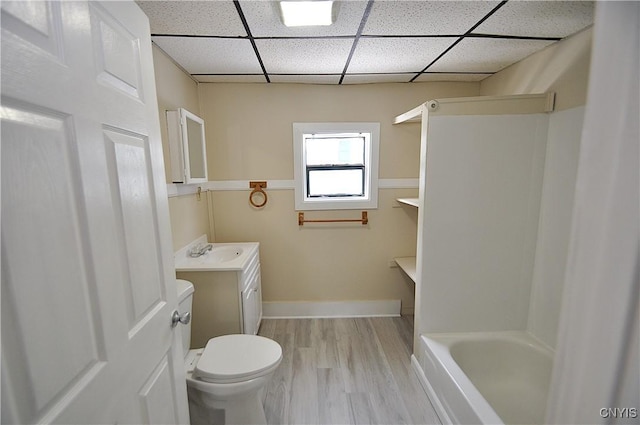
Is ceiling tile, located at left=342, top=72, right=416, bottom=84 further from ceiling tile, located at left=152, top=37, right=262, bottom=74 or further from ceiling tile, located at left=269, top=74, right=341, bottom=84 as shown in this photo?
ceiling tile, located at left=152, top=37, right=262, bottom=74

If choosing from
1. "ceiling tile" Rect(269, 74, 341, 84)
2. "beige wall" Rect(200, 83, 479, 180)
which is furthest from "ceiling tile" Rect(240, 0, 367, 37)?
"beige wall" Rect(200, 83, 479, 180)

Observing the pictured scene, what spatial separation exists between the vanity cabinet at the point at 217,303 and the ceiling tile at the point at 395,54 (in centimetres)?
172

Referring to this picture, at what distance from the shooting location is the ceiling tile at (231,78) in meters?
2.19

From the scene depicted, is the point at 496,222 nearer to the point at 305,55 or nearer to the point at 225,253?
the point at 305,55

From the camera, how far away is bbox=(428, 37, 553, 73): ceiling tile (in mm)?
1643

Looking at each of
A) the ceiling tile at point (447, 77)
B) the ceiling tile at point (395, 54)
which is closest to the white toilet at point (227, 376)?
the ceiling tile at point (395, 54)

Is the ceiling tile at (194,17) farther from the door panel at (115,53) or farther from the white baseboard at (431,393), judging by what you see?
the white baseboard at (431,393)

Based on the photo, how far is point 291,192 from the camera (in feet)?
8.30

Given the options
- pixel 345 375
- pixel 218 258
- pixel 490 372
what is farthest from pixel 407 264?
pixel 218 258

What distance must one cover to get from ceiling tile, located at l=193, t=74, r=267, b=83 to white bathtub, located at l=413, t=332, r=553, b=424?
8.11 feet

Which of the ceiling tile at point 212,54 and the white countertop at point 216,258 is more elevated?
the ceiling tile at point 212,54

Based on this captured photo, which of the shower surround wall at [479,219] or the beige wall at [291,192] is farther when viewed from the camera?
the beige wall at [291,192]

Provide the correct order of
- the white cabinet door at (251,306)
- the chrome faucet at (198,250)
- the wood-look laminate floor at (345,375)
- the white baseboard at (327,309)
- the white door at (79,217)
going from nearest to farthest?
the white door at (79,217) → the wood-look laminate floor at (345,375) → the white cabinet door at (251,306) → the chrome faucet at (198,250) → the white baseboard at (327,309)

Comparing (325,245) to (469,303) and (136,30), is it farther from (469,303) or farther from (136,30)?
(136,30)
